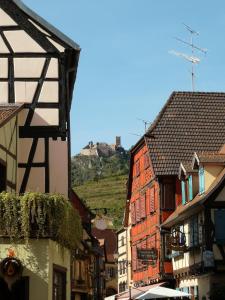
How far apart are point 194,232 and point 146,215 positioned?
950 centimetres

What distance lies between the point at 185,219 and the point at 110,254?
174 ft

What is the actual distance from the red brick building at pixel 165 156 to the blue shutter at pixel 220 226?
729 centimetres

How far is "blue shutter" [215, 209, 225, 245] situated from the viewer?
32.7 m

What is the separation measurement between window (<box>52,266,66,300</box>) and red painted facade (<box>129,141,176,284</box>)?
20.8m

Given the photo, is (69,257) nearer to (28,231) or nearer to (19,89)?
(28,231)

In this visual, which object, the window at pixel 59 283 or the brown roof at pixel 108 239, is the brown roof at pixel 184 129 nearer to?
the window at pixel 59 283

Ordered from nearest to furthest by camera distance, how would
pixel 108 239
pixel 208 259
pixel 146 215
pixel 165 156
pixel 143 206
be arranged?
pixel 208 259, pixel 165 156, pixel 146 215, pixel 143 206, pixel 108 239

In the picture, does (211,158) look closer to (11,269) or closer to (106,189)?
(11,269)

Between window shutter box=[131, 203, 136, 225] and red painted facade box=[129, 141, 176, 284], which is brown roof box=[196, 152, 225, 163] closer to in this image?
red painted facade box=[129, 141, 176, 284]

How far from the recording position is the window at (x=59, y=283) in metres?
18.2

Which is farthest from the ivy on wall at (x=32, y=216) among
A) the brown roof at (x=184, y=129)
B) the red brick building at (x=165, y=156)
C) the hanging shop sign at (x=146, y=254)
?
the brown roof at (x=184, y=129)

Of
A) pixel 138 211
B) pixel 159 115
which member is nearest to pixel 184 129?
pixel 159 115

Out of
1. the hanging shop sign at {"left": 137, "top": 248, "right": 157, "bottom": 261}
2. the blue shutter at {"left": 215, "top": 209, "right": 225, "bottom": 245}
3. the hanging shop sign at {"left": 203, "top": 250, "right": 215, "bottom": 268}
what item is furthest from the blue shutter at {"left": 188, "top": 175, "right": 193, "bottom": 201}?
the hanging shop sign at {"left": 203, "top": 250, "right": 215, "bottom": 268}

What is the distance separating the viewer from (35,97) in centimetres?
2219
